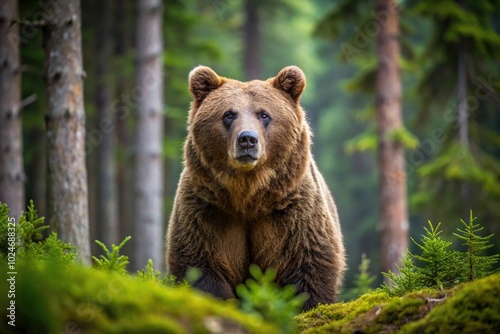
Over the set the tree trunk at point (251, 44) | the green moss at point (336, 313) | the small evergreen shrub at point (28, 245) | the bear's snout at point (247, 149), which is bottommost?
the green moss at point (336, 313)

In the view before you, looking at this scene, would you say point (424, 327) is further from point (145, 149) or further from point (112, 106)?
point (112, 106)

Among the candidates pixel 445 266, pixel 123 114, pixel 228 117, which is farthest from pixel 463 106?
pixel 123 114

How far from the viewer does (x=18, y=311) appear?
227cm

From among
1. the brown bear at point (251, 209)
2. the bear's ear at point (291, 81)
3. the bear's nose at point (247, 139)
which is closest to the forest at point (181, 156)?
the brown bear at point (251, 209)

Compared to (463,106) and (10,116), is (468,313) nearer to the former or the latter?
(10,116)

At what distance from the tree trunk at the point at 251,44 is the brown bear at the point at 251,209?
20.9 m

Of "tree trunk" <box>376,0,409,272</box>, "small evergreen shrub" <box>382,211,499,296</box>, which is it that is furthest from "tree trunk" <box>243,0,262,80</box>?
"small evergreen shrub" <box>382,211,499,296</box>

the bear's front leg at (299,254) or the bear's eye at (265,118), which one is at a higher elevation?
the bear's eye at (265,118)

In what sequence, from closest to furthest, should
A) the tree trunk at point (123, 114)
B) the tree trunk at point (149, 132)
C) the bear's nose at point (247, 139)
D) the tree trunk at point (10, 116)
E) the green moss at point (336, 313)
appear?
the green moss at point (336, 313)
the bear's nose at point (247, 139)
the tree trunk at point (10, 116)
the tree trunk at point (149, 132)
the tree trunk at point (123, 114)

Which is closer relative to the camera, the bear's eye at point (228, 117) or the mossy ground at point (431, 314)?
the mossy ground at point (431, 314)

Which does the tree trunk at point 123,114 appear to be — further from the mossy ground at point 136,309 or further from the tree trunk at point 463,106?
the mossy ground at point 136,309

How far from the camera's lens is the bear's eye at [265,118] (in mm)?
5457

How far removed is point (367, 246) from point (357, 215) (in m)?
2.35

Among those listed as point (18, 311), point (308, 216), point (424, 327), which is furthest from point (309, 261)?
point (18, 311)
